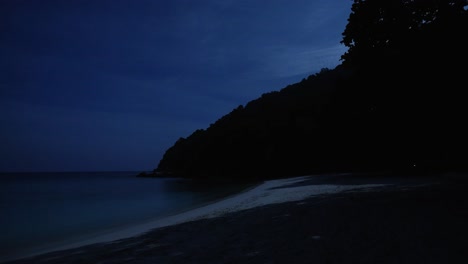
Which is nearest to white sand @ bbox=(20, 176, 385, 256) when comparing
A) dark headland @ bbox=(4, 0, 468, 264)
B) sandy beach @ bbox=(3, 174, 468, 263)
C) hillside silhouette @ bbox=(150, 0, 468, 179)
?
dark headland @ bbox=(4, 0, 468, 264)

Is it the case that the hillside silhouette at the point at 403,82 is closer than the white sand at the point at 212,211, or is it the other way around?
the hillside silhouette at the point at 403,82

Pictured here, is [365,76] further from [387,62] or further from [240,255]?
[240,255]

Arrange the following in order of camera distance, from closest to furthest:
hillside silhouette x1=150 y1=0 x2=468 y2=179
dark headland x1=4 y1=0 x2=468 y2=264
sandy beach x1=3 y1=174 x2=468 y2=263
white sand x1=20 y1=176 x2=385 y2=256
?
sandy beach x1=3 y1=174 x2=468 y2=263, dark headland x1=4 y1=0 x2=468 y2=264, hillside silhouette x1=150 y1=0 x2=468 y2=179, white sand x1=20 y1=176 x2=385 y2=256

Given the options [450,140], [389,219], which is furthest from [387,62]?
[389,219]

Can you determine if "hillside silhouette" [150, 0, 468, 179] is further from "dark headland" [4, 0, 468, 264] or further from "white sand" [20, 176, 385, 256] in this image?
"white sand" [20, 176, 385, 256]

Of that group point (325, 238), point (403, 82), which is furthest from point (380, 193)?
point (325, 238)

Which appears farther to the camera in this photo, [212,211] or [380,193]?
[212,211]

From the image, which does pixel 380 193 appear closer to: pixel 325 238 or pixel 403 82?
pixel 403 82

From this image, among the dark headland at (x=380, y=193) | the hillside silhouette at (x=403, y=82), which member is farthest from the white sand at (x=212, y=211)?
the hillside silhouette at (x=403, y=82)

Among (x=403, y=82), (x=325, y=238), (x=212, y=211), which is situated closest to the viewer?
(x=325, y=238)

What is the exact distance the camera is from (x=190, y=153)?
11394 cm

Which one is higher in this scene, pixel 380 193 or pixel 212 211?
pixel 380 193

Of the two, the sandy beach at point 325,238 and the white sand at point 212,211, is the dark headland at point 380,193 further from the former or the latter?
the white sand at point 212,211

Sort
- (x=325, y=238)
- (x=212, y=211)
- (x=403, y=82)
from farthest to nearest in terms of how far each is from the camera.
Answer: (x=212, y=211)
(x=403, y=82)
(x=325, y=238)
